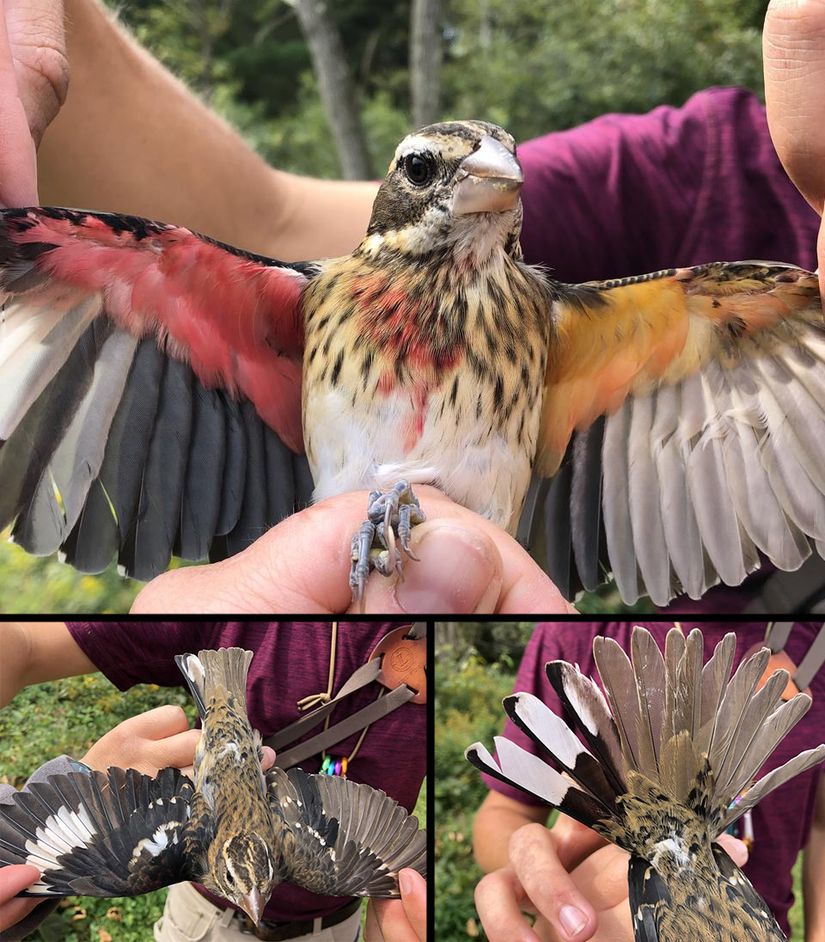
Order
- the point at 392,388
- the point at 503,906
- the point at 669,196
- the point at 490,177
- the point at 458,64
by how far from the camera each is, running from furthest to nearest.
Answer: the point at 458,64
the point at 669,196
the point at 503,906
the point at 392,388
the point at 490,177

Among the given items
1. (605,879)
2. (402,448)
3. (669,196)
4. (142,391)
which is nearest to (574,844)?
(605,879)

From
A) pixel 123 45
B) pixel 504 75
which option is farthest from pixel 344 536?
pixel 504 75

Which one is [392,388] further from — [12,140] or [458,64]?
[458,64]

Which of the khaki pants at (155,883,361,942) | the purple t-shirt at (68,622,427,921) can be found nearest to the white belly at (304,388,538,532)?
the purple t-shirt at (68,622,427,921)

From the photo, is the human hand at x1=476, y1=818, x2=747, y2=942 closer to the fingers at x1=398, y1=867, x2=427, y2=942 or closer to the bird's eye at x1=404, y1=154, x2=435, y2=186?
the fingers at x1=398, y1=867, x2=427, y2=942

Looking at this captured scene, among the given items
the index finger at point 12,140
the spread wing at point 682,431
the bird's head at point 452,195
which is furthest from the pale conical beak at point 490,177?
the index finger at point 12,140

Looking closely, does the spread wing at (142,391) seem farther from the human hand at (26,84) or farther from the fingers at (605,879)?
the fingers at (605,879)

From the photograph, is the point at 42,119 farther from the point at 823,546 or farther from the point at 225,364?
the point at 823,546
